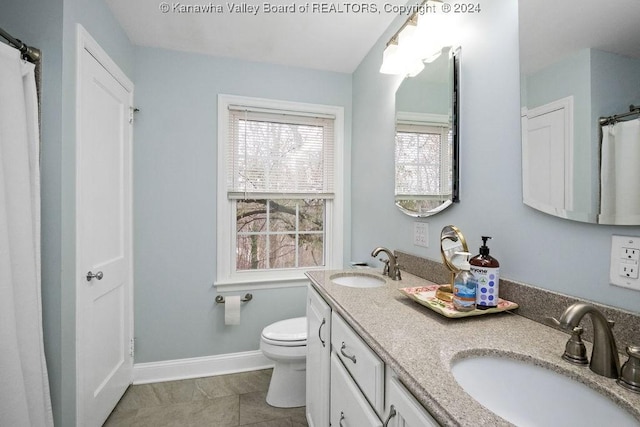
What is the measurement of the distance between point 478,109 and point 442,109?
20 cm

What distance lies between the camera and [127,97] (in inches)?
77.4

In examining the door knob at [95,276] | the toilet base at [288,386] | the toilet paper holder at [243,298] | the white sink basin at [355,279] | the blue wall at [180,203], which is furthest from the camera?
the toilet paper holder at [243,298]

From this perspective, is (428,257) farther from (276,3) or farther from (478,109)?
(276,3)

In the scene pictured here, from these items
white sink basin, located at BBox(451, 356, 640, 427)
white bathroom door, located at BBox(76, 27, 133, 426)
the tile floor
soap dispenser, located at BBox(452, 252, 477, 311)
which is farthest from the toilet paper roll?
white sink basin, located at BBox(451, 356, 640, 427)

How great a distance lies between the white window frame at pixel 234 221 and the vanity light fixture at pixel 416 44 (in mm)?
884

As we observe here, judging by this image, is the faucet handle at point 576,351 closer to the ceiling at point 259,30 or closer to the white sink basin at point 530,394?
the white sink basin at point 530,394

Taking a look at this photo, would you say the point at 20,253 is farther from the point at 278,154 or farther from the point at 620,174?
the point at 620,174

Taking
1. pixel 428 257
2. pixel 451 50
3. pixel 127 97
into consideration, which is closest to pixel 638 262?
pixel 428 257

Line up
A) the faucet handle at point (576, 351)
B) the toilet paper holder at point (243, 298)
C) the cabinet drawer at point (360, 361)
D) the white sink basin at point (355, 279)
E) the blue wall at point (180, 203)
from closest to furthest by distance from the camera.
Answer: the faucet handle at point (576, 351) < the cabinet drawer at point (360, 361) < the white sink basin at point (355, 279) < the blue wall at point (180, 203) < the toilet paper holder at point (243, 298)

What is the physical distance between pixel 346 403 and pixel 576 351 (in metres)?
0.70

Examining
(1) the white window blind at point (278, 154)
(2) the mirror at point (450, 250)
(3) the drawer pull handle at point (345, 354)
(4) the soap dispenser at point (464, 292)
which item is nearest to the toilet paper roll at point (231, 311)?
(1) the white window blind at point (278, 154)

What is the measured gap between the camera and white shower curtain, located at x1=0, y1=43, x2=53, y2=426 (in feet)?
3.34

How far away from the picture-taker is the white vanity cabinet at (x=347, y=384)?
0.70m

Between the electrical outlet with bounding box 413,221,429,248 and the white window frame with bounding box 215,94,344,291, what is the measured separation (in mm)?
942
